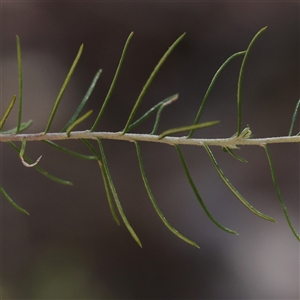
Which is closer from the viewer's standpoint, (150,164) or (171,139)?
→ (171,139)

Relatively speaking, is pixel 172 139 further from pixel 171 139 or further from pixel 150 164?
pixel 150 164

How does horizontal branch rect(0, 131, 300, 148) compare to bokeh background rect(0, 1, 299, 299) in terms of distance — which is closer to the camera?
horizontal branch rect(0, 131, 300, 148)

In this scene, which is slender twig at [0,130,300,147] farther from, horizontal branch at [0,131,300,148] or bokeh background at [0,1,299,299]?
bokeh background at [0,1,299,299]

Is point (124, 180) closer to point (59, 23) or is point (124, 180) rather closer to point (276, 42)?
point (59, 23)

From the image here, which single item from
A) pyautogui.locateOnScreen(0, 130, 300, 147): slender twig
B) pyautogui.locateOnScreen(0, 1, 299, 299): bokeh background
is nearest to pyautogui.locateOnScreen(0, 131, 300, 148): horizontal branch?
pyautogui.locateOnScreen(0, 130, 300, 147): slender twig

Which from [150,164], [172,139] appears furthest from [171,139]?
[150,164]

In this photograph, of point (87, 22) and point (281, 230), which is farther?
point (281, 230)

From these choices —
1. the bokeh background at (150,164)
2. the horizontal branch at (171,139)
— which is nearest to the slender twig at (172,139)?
the horizontal branch at (171,139)

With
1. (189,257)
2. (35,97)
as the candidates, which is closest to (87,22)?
(35,97)
